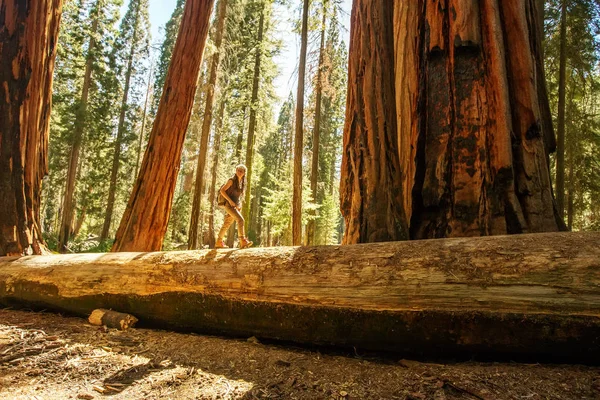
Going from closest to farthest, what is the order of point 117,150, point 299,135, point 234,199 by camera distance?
point 234,199 → point 299,135 → point 117,150

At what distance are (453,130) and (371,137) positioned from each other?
0.94m

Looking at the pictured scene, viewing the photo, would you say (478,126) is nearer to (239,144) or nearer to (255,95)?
(255,95)

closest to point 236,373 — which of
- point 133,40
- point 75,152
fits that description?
point 75,152

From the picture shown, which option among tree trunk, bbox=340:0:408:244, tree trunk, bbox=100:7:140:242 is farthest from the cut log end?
tree trunk, bbox=100:7:140:242

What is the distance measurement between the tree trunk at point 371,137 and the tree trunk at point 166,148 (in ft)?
12.1

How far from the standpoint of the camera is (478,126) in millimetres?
→ 3459

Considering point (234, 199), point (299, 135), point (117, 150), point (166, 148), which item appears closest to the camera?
point (166, 148)

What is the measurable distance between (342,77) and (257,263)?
14.0 meters

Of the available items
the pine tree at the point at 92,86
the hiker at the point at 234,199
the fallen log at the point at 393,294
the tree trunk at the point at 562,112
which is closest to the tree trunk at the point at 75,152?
the pine tree at the point at 92,86

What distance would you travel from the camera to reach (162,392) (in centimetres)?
212

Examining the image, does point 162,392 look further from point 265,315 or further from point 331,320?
point 331,320

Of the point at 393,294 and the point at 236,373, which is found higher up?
the point at 393,294

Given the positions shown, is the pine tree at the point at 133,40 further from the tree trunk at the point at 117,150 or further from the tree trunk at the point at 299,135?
the tree trunk at the point at 299,135

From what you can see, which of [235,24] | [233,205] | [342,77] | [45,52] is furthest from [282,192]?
[45,52]
